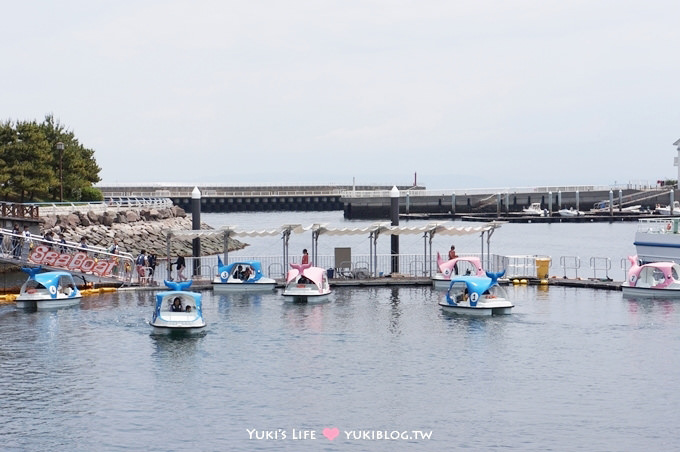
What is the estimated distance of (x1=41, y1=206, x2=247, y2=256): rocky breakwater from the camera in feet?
290

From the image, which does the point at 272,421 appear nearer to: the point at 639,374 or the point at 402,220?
the point at 639,374

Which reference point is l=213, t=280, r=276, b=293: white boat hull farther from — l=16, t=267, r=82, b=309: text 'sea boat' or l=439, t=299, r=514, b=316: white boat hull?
l=439, t=299, r=514, b=316: white boat hull

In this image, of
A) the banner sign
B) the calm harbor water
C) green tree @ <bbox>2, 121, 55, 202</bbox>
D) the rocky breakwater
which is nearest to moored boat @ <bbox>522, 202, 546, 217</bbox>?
the rocky breakwater

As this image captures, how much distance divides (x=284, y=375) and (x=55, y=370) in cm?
866

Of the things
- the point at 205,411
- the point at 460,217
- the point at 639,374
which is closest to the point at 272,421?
the point at 205,411

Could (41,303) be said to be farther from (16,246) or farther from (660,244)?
(660,244)

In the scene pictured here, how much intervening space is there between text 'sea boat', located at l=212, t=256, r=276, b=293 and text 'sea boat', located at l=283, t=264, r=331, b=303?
13.7 feet

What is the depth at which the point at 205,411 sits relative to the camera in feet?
111

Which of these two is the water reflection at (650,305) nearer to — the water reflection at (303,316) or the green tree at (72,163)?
the water reflection at (303,316)

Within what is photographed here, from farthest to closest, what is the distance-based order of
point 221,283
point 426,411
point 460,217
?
point 460,217 < point 221,283 < point 426,411

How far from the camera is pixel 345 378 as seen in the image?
38.2 meters

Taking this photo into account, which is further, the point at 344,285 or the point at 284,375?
the point at 344,285

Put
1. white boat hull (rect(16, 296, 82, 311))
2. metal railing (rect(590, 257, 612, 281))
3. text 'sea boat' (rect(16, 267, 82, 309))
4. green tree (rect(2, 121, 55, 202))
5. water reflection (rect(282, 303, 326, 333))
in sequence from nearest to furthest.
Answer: water reflection (rect(282, 303, 326, 333)), white boat hull (rect(16, 296, 82, 311)), text 'sea boat' (rect(16, 267, 82, 309)), metal railing (rect(590, 257, 612, 281)), green tree (rect(2, 121, 55, 202))

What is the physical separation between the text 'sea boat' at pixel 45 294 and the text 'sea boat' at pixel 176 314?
9.29 metres
